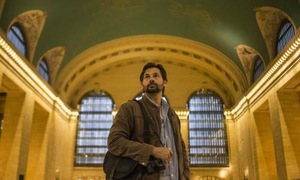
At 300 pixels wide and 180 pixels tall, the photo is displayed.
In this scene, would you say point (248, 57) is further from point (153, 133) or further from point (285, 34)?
point (153, 133)

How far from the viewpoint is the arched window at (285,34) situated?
14.7 m

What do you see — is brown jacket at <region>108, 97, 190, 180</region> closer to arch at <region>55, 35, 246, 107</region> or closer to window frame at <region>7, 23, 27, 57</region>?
window frame at <region>7, 23, 27, 57</region>

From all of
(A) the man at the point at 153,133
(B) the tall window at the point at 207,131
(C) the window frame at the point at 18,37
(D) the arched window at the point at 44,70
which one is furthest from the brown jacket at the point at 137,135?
(B) the tall window at the point at 207,131

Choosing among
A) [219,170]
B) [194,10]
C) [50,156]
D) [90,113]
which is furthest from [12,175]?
[219,170]

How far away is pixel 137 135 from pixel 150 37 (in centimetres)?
1849

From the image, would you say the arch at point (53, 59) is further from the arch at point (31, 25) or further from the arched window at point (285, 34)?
the arched window at point (285, 34)

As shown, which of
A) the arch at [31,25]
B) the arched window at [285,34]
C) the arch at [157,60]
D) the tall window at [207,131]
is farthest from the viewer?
the tall window at [207,131]

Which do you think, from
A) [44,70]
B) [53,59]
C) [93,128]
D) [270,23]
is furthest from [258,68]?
[44,70]

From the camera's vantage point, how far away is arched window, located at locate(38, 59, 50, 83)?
18484 mm

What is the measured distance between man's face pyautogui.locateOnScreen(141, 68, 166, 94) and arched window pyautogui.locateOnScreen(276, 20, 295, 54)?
13.2 metres

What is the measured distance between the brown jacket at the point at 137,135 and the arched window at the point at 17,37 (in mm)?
13984

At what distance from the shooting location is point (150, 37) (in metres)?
20.6

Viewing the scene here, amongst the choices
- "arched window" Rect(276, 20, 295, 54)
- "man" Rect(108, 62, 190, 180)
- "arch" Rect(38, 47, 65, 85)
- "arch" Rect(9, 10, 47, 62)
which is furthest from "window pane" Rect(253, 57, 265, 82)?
"man" Rect(108, 62, 190, 180)

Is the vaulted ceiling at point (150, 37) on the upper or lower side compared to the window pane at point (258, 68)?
upper
